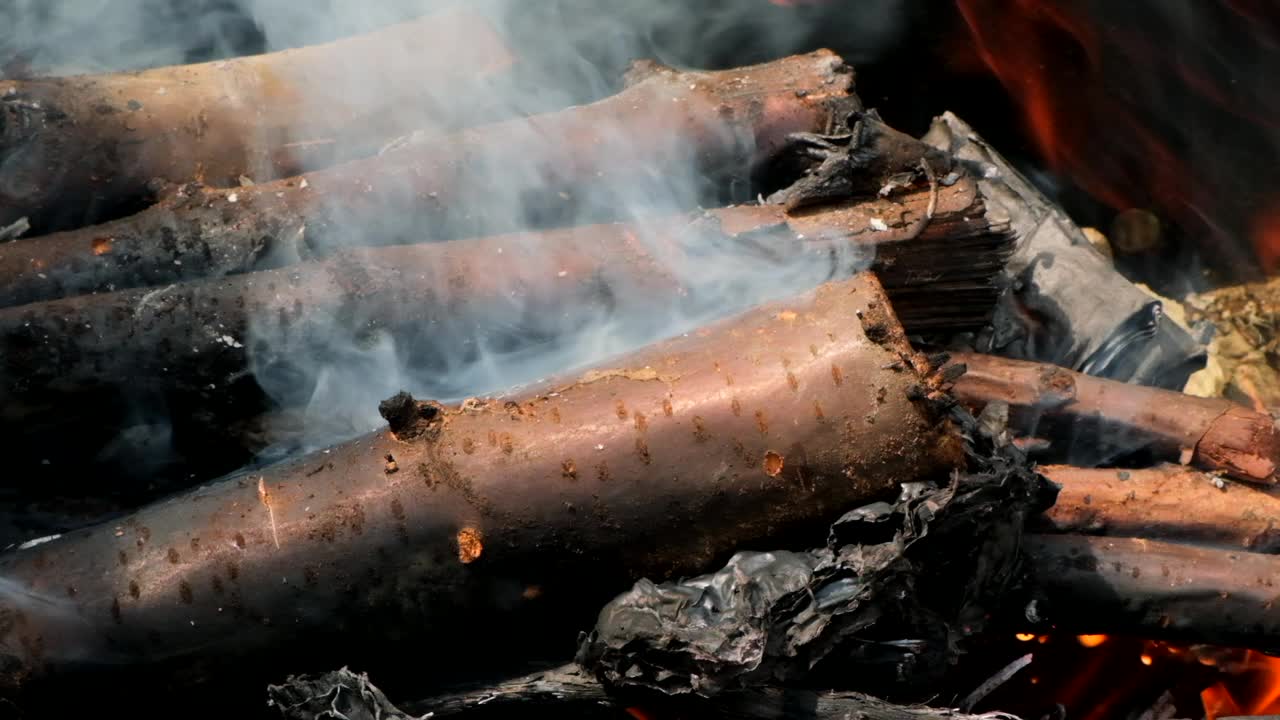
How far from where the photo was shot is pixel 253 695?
2301mm

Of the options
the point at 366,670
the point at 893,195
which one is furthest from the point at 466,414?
the point at 893,195

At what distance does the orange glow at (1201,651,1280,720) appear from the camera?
2854mm

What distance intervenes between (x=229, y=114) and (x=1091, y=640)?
2.95 m

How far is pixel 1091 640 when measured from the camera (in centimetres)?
292

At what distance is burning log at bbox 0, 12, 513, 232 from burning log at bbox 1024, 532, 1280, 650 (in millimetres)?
2233

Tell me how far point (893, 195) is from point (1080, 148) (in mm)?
1694

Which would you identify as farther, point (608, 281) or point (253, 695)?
point (608, 281)

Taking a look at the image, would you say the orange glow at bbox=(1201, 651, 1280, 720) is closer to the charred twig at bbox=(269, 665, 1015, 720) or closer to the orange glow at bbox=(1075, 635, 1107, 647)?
the orange glow at bbox=(1075, 635, 1107, 647)

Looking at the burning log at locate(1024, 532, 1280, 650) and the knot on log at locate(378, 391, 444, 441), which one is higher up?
the knot on log at locate(378, 391, 444, 441)

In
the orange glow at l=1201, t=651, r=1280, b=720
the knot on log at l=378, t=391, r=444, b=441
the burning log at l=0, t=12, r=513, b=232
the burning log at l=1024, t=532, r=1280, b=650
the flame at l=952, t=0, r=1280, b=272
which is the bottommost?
the orange glow at l=1201, t=651, r=1280, b=720

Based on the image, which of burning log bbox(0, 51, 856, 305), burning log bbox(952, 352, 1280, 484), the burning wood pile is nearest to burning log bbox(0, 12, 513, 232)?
the burning wood pile

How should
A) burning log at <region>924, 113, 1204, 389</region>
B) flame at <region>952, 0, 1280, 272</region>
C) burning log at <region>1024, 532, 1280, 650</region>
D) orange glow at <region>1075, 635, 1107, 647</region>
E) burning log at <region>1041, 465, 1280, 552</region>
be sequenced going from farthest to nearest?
1. flame at <region>952, 0, 1280, 272</region>
2. burning log at <region>924, 113, 1204, 389</region>
3. orange glow at <region>1075, 635, 1107, 647</region>
4. burning log at <region>1041, 465, 1280, 552</region>
5. burning log at <region>1024, 532, 1280, 650</region>

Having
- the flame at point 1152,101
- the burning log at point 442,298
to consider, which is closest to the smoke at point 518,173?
the burning log at point 442,298

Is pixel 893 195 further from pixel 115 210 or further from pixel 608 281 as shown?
pixel 115 210
